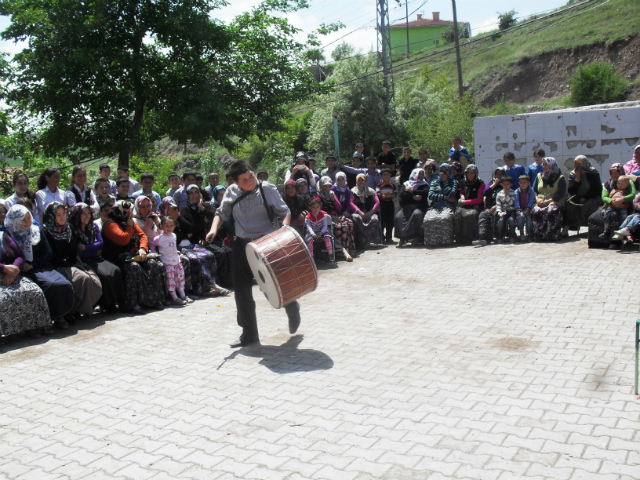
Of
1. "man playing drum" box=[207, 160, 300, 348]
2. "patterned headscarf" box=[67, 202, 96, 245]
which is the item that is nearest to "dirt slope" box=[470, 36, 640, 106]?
"man playing drum" box=[207, 160, 300, 348]

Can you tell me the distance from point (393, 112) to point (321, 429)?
2888cm

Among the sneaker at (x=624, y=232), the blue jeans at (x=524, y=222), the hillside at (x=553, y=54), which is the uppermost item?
the hillside at (x=553, y=54)

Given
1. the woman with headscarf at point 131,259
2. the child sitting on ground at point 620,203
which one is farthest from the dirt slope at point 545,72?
the woman with headscarf at point 131,259

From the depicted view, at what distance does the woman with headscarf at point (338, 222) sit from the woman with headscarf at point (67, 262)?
475 centimetres

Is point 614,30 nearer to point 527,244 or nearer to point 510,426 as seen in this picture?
point 527,244

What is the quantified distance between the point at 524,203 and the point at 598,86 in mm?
27512

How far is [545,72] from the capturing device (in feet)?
149

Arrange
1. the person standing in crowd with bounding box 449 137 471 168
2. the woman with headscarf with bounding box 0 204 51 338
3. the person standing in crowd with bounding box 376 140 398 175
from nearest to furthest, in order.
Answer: the woman with headscarf with bounding box 0 204 51 338, the person standing in crowd with bounding box 449 137 471 168, the person standing in crowd with bounding box 376 140 398 175

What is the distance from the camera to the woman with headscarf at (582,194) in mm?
11312

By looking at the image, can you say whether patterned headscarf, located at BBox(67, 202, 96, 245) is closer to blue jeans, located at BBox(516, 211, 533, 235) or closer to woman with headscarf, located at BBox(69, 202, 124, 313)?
woman with headscarf, located at BBox(69, 202, 124, 313)

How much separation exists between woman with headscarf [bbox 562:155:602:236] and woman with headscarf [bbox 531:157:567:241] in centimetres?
17

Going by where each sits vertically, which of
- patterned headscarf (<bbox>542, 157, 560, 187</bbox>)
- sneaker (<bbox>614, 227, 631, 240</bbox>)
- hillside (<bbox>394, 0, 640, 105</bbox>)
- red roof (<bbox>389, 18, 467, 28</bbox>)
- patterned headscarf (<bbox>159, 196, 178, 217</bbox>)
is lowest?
sneaker (<bbox>614, 227, 631, 240</bbox>)

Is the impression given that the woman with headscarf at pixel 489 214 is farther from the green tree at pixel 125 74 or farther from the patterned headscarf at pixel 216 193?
the green tree at pixel 125 74

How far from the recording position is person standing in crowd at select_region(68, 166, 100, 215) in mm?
9234
